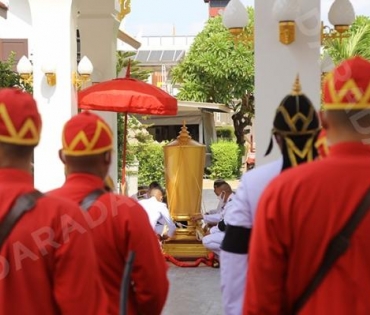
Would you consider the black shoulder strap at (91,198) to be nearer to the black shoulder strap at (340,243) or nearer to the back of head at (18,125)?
the back of head at (18,125)

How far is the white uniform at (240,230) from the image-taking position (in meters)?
3.30

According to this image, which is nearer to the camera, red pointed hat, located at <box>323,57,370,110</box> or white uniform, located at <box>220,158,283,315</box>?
red pointed hat, located at <box>323,57,370,110</box>

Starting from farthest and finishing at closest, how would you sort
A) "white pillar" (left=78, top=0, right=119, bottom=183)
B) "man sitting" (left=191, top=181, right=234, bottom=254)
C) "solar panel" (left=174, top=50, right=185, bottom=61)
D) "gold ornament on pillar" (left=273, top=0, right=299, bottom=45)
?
"solar panel" (left=174, top=50, right=185, bottom=61), "white pillar" (left=78, top=0, right=119, bottom=183), "man sitting" (left=191, top=181, right=234, bottom=254), "gold ornament on pillar" (left=273, top=0, right=299, bottom=45)

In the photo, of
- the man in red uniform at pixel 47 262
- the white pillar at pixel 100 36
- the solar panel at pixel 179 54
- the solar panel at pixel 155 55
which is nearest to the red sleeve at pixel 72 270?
the man in red uniform at pixel 47 262

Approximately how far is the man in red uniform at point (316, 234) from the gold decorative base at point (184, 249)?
7.80 meters

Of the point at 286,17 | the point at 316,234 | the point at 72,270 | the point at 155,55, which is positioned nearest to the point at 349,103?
the point at 316,234

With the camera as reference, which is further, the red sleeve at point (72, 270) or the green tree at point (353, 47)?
the green tree at point (353, 47)

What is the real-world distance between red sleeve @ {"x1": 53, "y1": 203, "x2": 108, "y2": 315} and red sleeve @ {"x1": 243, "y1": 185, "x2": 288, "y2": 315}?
1.71 feet

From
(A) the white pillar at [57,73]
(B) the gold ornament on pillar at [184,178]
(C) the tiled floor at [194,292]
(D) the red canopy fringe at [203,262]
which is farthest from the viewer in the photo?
(B) the gold ornament on pillar at [184,178]

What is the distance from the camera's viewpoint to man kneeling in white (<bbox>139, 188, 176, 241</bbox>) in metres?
9.83

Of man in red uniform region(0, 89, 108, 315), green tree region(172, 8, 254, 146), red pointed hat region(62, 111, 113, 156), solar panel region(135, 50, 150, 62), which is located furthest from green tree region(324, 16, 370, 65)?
solar panel region(135, 50, 150, 62)

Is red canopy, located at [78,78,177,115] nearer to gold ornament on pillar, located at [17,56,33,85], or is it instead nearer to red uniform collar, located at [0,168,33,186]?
gold ornament on pillar, located at [17,56,33,85]

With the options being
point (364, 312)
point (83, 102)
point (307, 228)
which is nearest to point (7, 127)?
point (307, 228)

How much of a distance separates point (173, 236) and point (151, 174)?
42.8 feet
